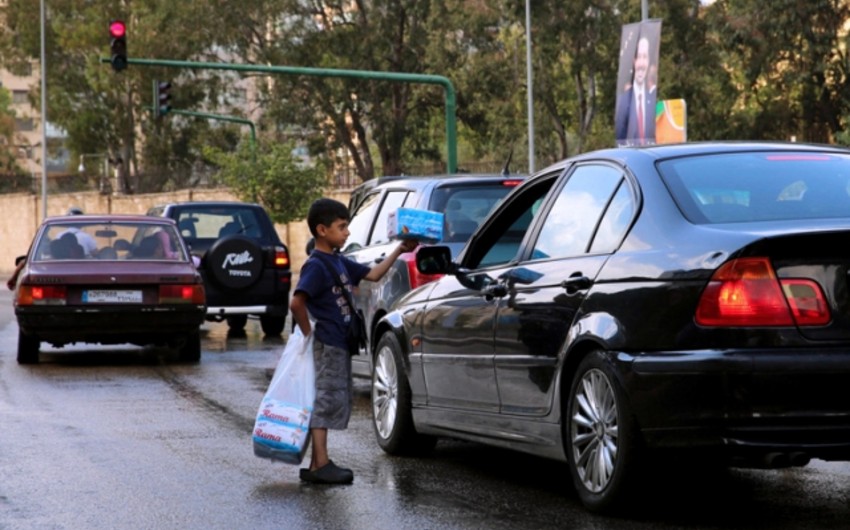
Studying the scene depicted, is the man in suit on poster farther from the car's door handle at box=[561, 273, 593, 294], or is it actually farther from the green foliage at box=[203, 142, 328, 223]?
the green foliage at box=[203, 142, 328, 223]

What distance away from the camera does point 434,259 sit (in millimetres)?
8773

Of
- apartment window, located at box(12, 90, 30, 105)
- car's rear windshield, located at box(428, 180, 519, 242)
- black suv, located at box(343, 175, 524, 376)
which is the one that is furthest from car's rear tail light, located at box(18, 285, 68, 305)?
apartment window, located at box(12, 90, 30, 105)

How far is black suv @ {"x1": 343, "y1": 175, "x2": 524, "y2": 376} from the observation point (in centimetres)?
1192

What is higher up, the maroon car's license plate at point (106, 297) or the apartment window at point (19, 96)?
the apartment window at point (19, 96)

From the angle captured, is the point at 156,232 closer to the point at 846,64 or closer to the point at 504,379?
the point at 504,379

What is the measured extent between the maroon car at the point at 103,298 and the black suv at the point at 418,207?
397 cm

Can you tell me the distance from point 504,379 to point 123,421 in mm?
4461

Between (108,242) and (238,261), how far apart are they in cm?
323

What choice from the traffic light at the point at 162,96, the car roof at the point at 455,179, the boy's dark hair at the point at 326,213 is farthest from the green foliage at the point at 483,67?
the boy's dark hair at the point at 326,213

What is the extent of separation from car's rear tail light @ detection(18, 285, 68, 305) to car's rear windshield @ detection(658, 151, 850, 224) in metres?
10.4

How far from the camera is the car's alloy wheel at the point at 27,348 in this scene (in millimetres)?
17281

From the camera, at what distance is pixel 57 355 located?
743 inches

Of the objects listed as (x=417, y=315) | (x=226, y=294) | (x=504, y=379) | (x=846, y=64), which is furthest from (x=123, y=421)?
(x=846, y=64)

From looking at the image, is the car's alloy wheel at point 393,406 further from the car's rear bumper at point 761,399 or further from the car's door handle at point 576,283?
the car's rear bumper at point 761,399
